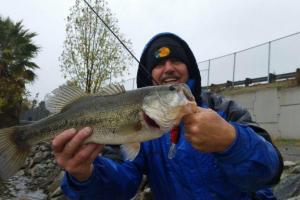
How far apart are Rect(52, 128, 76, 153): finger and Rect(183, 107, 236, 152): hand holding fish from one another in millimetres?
803

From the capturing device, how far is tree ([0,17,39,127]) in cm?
3347

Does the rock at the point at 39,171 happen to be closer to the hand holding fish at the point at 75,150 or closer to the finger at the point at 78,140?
the hand holding fish at the point at 75,150

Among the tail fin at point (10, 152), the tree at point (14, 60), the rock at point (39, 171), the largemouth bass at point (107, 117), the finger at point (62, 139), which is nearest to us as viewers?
the largemouth bass at point (107, 117)

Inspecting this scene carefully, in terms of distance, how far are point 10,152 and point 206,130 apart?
1.56 m

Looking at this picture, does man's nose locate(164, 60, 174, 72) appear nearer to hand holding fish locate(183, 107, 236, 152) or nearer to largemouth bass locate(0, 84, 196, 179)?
largemouth bass locate(0, 84, 196, 179)

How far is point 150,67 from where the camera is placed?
4.70 meters

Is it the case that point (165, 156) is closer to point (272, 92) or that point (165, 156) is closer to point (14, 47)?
point (272, 92)

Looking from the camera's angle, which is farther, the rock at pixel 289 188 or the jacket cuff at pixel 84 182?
the rock at pixel 289 188

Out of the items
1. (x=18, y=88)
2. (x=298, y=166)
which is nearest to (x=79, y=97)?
(x=298, y=166)

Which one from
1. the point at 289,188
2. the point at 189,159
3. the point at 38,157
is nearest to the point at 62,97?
the point at 189,159

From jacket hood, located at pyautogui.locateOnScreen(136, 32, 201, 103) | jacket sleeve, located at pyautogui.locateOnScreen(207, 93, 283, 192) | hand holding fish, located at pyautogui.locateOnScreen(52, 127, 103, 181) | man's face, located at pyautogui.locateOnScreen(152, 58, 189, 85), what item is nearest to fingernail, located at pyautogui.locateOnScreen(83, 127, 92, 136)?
hand holding fish, located at pyautogui.locateOnScreen(52, 127, 103, 181)

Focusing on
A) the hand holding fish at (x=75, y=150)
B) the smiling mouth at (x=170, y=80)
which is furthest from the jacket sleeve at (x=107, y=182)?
the smiling mouth at (x=170, y=80)

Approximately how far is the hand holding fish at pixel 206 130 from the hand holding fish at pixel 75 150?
2.35 feet

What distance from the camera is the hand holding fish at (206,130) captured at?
3.01 meters
